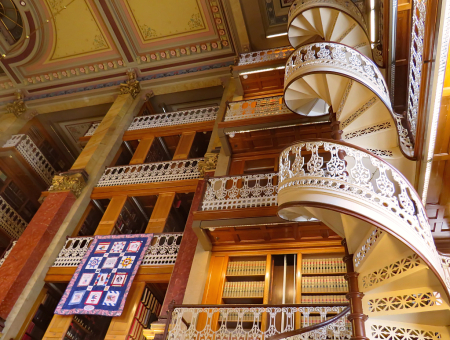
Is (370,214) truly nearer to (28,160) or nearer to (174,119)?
(174,119)

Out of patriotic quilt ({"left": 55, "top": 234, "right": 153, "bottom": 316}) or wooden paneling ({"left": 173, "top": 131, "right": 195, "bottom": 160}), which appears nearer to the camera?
patriotic quilt ({"left": 55, "top": 234, "right": 153, "bottom": 316})

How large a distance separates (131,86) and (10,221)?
15.1 feet

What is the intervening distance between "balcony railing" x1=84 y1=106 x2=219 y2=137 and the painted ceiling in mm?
1429

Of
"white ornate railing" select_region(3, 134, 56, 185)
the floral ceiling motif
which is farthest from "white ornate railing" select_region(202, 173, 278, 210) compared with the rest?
"white ornate railing" select_region(3, 134, 56, 185)

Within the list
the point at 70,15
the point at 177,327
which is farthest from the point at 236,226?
the point at 70,15

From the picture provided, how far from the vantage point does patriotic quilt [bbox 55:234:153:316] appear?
5.65 metres

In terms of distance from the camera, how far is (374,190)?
340 cm

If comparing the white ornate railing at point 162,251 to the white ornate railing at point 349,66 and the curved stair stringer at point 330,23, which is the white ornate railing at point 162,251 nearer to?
the white ornate railing at point 349,66

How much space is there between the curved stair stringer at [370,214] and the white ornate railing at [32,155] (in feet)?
27.8

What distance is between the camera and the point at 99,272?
6121 mm

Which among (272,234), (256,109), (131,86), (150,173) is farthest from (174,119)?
(272,234)

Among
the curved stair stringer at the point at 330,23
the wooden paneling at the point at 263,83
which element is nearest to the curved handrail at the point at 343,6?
the curved stair stringer at the point at 330,23

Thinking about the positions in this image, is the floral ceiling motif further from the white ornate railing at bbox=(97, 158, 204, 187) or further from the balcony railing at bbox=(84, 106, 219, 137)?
the white ornate railing at bbox=(97, 158, 204, 187)

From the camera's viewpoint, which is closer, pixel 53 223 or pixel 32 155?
pixel 53 223
